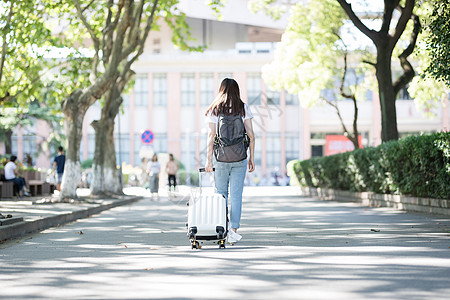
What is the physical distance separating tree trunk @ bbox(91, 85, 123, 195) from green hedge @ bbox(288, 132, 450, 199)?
8110mm

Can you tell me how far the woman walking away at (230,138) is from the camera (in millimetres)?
9578

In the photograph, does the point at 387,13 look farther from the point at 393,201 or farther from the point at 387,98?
the point at 393,201

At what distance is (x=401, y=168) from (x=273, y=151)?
4635cm

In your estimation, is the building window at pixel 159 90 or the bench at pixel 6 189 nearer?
the bench at pixel 6 189

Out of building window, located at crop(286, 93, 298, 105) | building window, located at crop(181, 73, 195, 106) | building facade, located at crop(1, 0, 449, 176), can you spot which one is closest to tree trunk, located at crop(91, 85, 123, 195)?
building facade, located at crop(1, 0, 449, 176)

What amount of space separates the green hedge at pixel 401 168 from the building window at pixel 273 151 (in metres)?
35.9

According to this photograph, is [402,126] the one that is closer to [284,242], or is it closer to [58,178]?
[58,178]

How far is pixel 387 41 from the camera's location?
878 inches

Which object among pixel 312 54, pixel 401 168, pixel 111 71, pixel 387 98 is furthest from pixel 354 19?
pixel 312 54

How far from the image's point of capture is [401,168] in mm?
18531

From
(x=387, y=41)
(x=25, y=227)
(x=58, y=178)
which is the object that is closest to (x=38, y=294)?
(x=25, y=227)

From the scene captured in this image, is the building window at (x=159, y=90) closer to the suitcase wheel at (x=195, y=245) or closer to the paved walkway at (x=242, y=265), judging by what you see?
the paved walkway at (x=242, y=265)

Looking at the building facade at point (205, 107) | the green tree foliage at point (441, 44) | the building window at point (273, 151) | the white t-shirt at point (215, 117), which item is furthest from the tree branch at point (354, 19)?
the building window at point (273, 151)

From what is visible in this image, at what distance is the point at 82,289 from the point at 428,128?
5945 cm
